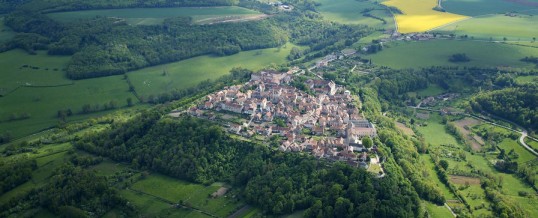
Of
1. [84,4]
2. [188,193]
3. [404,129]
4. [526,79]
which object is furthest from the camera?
[84,4]

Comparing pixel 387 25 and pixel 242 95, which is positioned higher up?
pixel 387 25

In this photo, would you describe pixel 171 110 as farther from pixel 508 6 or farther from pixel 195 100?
pixel 508 6

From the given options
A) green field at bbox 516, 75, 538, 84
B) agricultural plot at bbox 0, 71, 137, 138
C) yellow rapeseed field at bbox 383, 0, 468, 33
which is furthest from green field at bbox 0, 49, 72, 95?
green field at bbox 516, 75, 538, 84

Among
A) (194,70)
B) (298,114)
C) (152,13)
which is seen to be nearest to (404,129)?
(298,114)

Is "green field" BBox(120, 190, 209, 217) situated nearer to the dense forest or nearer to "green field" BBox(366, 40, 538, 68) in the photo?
the dense forest

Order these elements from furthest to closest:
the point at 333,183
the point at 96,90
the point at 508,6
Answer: the point at 508,6 < the point at 96,90 < the point at 333,183

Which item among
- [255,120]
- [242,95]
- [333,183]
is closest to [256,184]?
[333,183]

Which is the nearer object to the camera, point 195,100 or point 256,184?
point 256,184

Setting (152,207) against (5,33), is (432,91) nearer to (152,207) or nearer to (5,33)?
(152,207)
